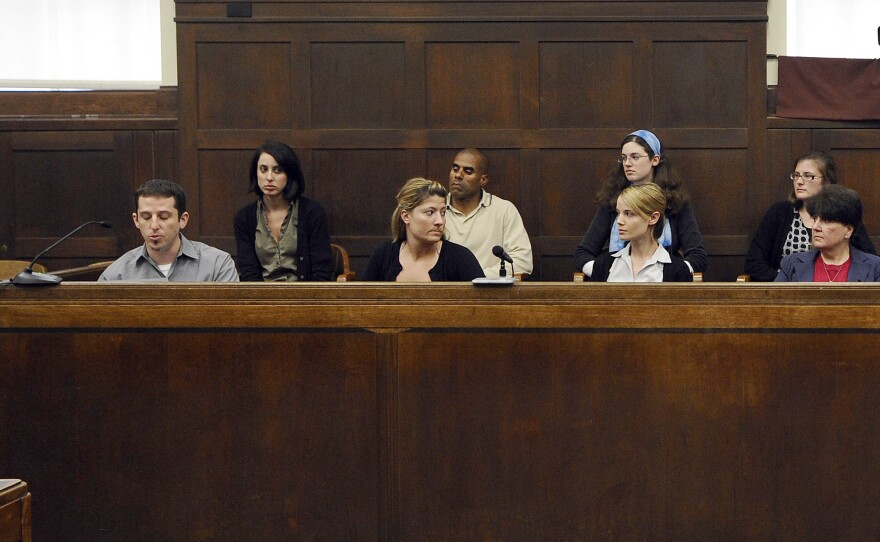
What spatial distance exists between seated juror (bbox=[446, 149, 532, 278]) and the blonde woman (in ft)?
3.37

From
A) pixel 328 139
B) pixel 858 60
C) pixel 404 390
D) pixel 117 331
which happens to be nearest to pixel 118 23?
pixel 328 139

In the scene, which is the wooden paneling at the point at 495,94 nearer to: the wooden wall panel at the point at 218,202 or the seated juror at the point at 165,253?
the wooden wall panel at the point at 218,202

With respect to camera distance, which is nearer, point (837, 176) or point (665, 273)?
point (665, 273)

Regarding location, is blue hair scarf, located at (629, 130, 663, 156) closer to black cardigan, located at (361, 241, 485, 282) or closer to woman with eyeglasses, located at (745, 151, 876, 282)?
woman with eyeglasses, located at (745, 151, 876, 282)

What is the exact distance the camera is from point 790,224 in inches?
200

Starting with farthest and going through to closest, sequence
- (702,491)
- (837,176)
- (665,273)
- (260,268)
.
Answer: (837,176) < (260,268) < (665,273) < (702,491)

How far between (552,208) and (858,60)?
5.78 feet

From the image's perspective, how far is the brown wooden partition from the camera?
2834 mm

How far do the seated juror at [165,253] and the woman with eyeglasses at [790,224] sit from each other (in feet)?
8.60

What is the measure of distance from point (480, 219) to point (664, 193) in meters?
0.90

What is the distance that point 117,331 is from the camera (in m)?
2.95

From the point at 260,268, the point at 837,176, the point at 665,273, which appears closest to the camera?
the point at 665,273

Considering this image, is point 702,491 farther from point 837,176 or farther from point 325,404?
point 837,176

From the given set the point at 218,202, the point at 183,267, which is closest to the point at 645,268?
the point at 183,267
